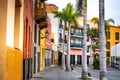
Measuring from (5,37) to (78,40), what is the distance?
97.2 meters

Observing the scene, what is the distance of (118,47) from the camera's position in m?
75.8

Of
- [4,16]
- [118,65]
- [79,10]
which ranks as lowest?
[118,65]

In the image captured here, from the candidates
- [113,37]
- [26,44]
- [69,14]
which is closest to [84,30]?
[26,44]

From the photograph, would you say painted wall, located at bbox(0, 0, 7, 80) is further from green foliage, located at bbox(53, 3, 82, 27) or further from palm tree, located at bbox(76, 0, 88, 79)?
green foliage, located at bbox(53, 3, 82, 27)

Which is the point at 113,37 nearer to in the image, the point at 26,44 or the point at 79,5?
the point at 79,5

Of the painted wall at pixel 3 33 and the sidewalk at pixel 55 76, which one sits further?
the sidewalk at pixel 55 76

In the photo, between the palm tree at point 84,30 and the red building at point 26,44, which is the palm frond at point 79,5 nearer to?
the palm tree at point 84,30

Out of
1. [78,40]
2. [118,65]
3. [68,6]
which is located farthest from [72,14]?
[78,40]

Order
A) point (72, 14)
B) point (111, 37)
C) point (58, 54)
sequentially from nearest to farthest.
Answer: point (72, 14) < point (58, 54) < point (111, 37)

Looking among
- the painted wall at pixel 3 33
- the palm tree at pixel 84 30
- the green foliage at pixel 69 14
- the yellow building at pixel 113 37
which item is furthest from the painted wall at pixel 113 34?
the painted wall at pixel 3 33

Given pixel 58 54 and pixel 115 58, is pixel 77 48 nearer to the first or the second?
pixel 58 54

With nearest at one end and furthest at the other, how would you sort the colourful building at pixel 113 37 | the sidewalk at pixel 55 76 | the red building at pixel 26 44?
the red building at pixel 26 44
the sidewalk at pixel 55 76
the colourful building at pixel 113 37

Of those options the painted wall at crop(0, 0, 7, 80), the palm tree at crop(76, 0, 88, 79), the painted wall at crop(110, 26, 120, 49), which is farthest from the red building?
the painted wall at crop(110, 26, 120, 49)

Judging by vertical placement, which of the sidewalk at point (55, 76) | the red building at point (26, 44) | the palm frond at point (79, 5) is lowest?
the sidewalk at point (55, 76)
